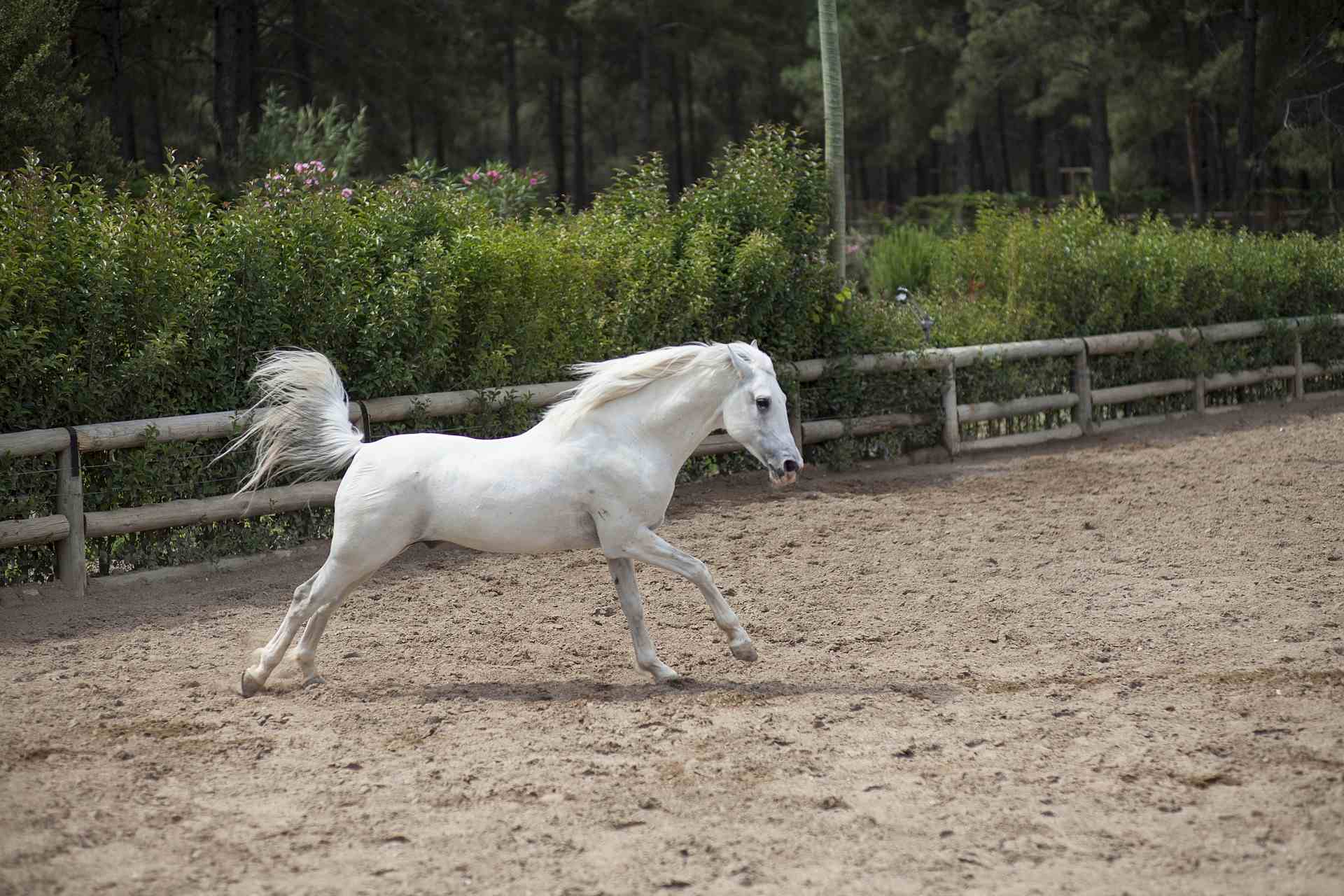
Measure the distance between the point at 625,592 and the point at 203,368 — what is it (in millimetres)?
3986

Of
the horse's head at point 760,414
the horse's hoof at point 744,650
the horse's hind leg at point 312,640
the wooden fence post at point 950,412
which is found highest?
the horse's head at point 760,414

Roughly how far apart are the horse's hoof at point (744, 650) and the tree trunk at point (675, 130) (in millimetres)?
34359

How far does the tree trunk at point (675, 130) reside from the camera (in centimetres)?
4053

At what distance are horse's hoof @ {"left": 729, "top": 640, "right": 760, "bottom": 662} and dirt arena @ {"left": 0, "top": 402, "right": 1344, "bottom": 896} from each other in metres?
0.10

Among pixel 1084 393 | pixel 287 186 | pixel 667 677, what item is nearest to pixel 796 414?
pixel 1084 393

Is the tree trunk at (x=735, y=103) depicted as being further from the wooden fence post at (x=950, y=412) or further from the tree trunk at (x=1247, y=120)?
the wooden fence post at (x=950, y=412)

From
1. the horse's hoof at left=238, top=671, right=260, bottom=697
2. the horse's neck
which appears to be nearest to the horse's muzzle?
the horse's neck

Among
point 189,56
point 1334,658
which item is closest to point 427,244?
point 1334,658

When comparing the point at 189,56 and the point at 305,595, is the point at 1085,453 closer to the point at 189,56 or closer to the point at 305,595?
the point at 305,595

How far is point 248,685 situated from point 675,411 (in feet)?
7.17

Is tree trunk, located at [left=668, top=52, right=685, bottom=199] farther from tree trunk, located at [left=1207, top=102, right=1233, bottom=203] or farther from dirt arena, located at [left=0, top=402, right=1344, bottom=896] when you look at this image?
dirt arena, located at [left=0, top=402, right=1344, bottom=896]

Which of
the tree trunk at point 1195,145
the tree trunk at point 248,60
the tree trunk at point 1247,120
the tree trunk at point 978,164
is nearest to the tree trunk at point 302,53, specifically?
the tree trunk at point 248,60

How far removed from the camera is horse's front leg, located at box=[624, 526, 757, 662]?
550 centimetres

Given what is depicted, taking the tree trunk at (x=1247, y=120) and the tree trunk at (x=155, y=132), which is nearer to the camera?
the tree trunk at (x=155, y=132)
